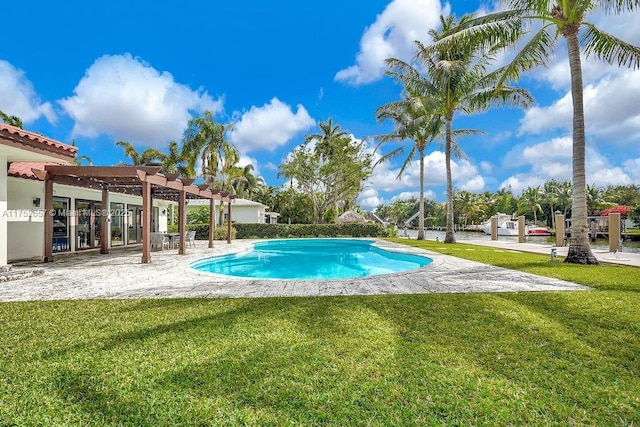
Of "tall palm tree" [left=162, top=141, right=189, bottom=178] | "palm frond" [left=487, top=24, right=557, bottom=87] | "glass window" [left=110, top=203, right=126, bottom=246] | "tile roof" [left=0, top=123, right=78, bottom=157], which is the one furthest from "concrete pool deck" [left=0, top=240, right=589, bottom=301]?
"tall palm tree" [left=162, top=141, right=189, bottom=178]

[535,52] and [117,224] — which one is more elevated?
[535,52]

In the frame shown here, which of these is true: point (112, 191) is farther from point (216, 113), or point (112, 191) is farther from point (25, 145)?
point (216, 113)

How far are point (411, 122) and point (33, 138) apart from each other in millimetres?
19583

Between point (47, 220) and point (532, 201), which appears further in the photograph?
point (532, 201)

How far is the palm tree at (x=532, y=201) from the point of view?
55188mm

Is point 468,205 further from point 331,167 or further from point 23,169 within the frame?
point 23,169

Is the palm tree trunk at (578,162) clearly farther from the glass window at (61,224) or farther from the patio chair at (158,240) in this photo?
the glass window at (61,224)

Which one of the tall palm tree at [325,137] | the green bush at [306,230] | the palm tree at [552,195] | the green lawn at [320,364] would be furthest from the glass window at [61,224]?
the palm tree at [552,195]

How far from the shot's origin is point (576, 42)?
34.4 feet

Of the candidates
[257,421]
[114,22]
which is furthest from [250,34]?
[257,421]

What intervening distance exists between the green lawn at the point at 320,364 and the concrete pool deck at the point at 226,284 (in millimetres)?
988

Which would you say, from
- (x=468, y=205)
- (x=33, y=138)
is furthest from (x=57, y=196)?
(x=468, y=205)

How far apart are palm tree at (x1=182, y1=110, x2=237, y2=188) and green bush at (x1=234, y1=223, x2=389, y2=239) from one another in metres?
4.82

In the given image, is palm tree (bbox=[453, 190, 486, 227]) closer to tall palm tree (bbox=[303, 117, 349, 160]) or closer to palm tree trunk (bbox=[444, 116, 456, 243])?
tall palm tree (bbox=[303, 117, 349, 160])
